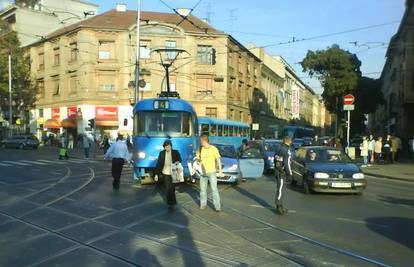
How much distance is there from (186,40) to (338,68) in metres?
18.6

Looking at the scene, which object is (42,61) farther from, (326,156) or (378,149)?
(326,156)

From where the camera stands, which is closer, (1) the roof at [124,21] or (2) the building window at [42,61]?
(1) the roof at [124,21]

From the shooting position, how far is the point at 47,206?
13023 millimetres

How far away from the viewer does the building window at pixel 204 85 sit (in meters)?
59.0

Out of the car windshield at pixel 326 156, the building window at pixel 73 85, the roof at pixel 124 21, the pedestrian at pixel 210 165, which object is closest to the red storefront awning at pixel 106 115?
the building window at pixel 73 85

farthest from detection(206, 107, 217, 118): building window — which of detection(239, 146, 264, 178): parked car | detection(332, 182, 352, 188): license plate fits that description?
detection(332, 182, 352, 188): license plate

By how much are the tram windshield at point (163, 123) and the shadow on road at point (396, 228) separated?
328 inches

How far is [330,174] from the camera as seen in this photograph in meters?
16.1

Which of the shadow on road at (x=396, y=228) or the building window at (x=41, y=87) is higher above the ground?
the building window at (x=41, y=87)

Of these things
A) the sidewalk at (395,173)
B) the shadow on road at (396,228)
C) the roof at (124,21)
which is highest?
the roof at (124,21)

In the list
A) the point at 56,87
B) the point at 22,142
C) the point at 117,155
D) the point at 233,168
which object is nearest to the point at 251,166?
the point at 233,168

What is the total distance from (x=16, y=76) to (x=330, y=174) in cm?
5375

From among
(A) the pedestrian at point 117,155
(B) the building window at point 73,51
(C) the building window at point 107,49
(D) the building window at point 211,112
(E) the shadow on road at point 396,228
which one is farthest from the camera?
(D) the building window at point 211,112

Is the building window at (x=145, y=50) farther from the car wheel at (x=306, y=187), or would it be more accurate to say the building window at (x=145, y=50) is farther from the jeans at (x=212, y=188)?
the jeans at (x=212, y=188)
